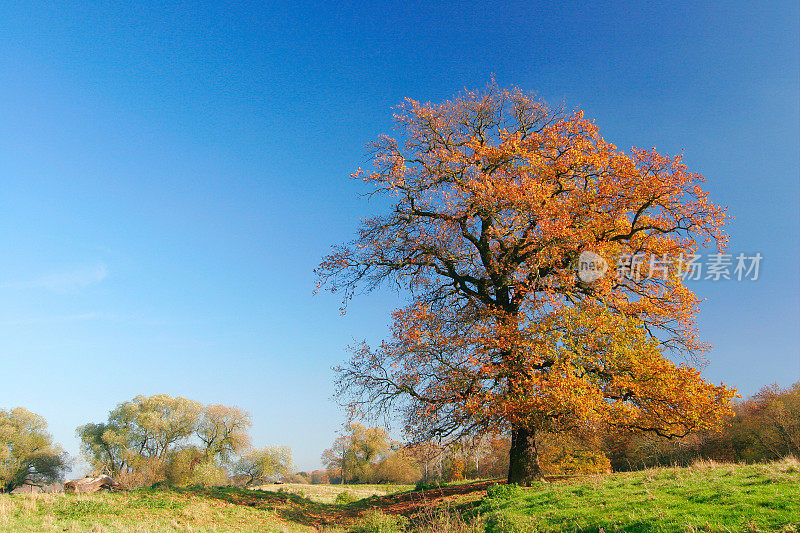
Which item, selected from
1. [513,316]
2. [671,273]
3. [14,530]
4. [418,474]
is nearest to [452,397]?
[513,316]

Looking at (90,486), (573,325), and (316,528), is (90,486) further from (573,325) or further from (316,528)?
(573,325)

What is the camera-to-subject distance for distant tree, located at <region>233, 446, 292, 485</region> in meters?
62.6

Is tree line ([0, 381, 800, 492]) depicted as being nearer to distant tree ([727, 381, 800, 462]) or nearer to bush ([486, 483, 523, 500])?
distant tree ([727, 381, 800, 462])

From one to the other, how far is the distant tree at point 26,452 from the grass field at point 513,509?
51795mm

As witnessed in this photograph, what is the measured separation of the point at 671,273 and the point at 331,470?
6628 cm

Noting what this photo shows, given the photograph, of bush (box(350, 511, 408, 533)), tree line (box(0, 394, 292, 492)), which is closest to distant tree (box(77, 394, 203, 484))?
tree line (box(0, 394, 292, 492))

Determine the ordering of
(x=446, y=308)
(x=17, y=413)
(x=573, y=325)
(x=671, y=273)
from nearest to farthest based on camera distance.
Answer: (x=573, y=325), (x=671, y=273), (x=446, y=308), (x=17, y=413)

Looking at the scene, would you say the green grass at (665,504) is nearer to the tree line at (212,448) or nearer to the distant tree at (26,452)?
the tree line at (212,448)

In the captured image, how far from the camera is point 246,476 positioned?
62.2 meters

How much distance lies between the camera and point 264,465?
205 ft

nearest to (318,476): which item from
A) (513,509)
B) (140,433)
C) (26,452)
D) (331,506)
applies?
(140,433)

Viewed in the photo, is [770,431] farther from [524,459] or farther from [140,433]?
[140,433]

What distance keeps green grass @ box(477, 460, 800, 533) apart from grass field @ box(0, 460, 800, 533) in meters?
0.02

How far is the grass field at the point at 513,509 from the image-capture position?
8883 millimetres
